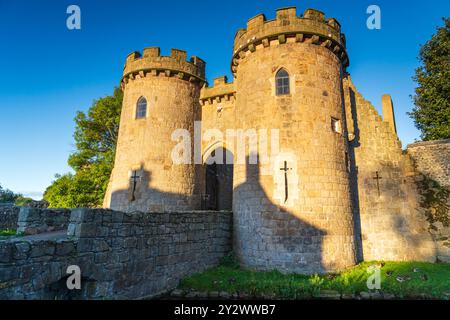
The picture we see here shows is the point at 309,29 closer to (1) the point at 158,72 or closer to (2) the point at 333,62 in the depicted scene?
(2) the point at 333,62

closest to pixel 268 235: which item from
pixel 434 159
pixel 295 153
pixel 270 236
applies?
pixel 270 236

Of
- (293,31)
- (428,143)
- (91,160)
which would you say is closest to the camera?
(293,31)

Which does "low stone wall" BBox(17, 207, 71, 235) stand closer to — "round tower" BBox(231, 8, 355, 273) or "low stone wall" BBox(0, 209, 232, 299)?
"low stone wall" BBox(0, 209, 232, 299)

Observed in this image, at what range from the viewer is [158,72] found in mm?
13672

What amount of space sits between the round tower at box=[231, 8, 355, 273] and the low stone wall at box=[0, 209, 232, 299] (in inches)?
74.0

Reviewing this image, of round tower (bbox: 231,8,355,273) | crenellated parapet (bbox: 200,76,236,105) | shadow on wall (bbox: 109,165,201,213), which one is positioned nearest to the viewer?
round tower (bbox: 231,8,355,273)

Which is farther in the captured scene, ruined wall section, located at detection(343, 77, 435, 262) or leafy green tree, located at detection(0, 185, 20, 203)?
leafy green tree, located at detection(0, 185, 20, 203)

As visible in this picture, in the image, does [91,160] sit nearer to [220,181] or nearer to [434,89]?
[220,181]

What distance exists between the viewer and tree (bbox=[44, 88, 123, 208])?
57.3ft

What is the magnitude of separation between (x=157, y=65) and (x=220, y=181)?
24.5 feet

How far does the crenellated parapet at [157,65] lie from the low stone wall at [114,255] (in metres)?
8.15

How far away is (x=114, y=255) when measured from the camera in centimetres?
604

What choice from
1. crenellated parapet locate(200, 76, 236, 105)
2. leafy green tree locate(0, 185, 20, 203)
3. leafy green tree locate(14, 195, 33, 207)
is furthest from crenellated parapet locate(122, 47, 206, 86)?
leafy green tree locate(0, 185, 20, 203)

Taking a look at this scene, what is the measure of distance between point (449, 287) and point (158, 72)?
549 inches
